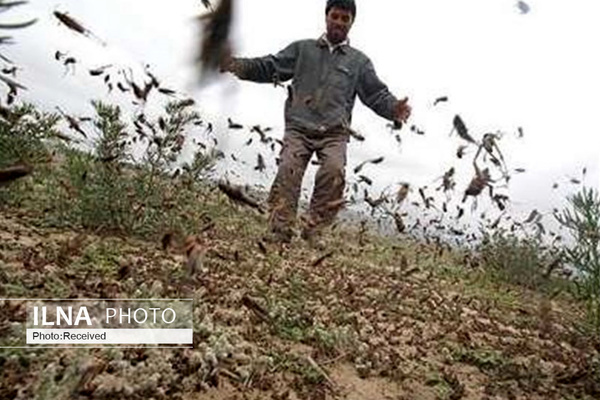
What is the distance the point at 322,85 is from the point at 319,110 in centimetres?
28

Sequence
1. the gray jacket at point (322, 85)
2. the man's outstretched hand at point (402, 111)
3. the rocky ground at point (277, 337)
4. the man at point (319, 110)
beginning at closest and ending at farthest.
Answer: the rocky ground at point (277, 337)
the man's outstretched hand at point (402, 111)
the man at point (319, 110)
the gray jacket at point (322, 85)

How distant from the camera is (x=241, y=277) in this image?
17.6ft

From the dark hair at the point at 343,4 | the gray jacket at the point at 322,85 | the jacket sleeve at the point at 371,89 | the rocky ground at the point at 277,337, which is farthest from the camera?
the jacket sleeve at the point at 371,89

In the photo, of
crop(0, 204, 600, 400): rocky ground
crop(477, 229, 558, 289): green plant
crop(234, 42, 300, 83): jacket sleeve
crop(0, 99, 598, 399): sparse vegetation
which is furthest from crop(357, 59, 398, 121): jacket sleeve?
crop(477, 229, 558, 289): green plant

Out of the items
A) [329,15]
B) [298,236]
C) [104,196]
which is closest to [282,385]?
[104,196]

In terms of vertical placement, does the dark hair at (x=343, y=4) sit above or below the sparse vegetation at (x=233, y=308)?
above

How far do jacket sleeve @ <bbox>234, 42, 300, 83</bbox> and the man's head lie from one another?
445 mm

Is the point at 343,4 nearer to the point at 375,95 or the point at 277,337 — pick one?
the point at 375,95

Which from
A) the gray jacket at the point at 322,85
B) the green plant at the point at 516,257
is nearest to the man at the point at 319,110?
the gray jacket at the point at 322,85

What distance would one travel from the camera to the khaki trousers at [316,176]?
7840mm

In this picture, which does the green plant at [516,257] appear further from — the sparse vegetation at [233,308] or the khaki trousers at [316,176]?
the khaki trousers at [316,176]

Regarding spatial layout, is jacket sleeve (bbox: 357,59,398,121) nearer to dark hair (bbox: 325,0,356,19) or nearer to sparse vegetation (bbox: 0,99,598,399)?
dark hair (bbox: 325,0,356,19)

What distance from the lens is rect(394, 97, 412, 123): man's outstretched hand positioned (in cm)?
740

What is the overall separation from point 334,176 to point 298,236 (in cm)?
176
